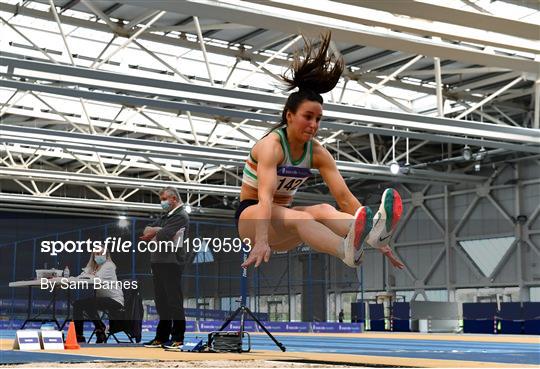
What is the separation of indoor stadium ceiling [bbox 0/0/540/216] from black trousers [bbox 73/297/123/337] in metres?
3.60

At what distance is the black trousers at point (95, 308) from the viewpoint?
33.1 ft

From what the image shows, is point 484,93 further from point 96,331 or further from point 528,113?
point 96,331

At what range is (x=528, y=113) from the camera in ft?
75.0

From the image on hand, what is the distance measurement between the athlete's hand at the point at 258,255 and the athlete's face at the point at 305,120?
1.71 feet

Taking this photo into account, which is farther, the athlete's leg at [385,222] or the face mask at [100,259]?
the face mask at [100,259]

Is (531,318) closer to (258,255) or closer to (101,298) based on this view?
(101,298)

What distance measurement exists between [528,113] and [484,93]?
2.99 m

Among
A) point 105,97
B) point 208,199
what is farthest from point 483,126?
point 208,199

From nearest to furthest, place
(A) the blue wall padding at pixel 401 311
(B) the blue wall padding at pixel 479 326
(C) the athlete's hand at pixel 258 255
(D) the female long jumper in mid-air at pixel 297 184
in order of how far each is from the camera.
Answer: (C) the athlete's hand at pixel 258 255, (D) the female long jumper in mid-air at pixel 297 184, (B) the blue wall padding at pixel 479 326, (A) the blue wall padding at pixel 401 311

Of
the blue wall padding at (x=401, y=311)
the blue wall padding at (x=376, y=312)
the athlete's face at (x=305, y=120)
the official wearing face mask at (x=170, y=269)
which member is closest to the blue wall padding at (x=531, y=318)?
the blue wall padding at (x=401, y=311)

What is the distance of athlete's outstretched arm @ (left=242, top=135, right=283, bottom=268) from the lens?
122 inches

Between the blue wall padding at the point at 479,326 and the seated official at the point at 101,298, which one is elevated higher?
the seated official at the point at 101,298

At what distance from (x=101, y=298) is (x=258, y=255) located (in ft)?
24.5

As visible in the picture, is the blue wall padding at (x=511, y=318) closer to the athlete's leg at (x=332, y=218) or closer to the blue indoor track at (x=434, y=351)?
the blue indoor track at (x=434, y=351)
